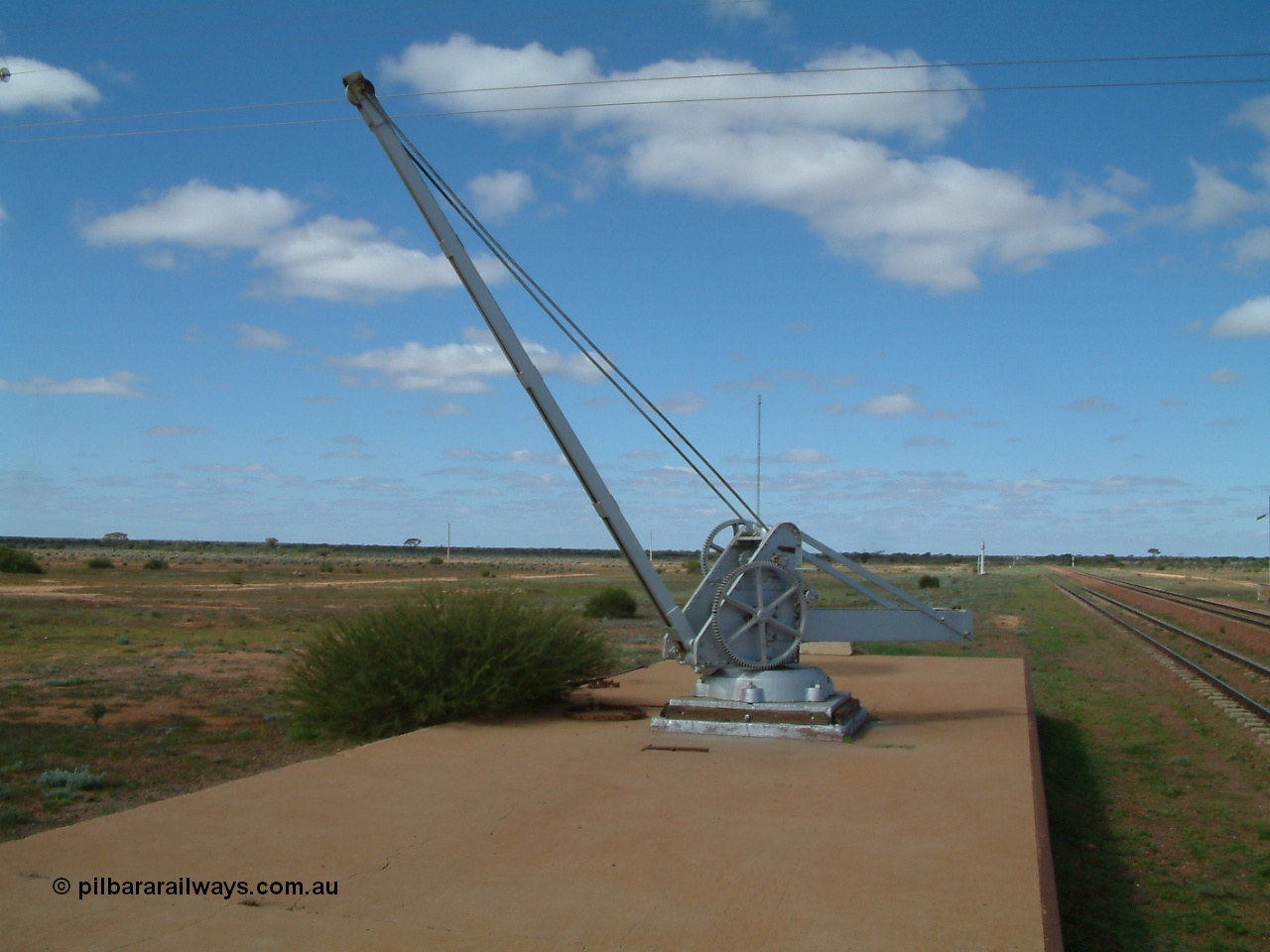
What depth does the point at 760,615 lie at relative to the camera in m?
11.6

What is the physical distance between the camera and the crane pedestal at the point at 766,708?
11.1m

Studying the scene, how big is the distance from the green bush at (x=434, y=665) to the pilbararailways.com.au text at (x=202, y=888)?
19.7 ft

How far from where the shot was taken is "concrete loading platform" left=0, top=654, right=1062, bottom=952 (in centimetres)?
553

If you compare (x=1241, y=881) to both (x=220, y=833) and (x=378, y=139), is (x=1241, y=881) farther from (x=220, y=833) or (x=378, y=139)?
(x=378, y=139)

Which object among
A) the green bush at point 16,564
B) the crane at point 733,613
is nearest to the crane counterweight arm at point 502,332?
the crane at point 733,613

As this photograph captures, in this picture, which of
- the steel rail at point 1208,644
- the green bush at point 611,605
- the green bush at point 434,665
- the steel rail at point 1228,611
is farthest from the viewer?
the green bush at point 611,605

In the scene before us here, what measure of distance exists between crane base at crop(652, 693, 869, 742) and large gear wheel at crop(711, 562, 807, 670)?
50 cm

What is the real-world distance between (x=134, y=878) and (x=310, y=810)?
70.7 inches

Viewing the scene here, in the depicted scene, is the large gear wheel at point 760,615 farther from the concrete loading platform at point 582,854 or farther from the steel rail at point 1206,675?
the steel rail at point 1206,675

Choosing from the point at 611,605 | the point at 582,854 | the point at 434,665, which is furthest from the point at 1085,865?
the point at 611,605

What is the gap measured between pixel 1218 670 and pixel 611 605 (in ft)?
68.9

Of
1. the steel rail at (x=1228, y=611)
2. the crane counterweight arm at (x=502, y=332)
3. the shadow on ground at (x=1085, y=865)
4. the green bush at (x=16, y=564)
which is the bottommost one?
the shadow on ground at (x=1085, y=865)

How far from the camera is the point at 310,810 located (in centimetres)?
808

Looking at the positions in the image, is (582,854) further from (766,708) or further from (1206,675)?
(1206,675)
